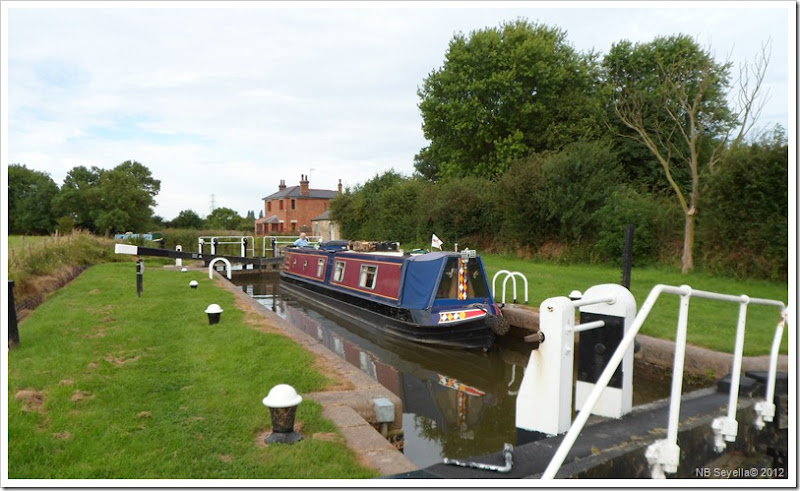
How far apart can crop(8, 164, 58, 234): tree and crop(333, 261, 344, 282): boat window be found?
28.9m

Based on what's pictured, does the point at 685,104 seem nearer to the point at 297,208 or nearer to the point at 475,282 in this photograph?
the point at 475,282

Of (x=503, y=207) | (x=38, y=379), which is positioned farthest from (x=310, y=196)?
(x=38, y=379)

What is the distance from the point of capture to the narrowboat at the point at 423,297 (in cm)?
857

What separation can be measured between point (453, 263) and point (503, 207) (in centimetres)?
926

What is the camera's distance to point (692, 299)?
8883mm

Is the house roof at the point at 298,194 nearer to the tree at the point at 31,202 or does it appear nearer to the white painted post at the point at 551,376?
the tree at the point at 31,202

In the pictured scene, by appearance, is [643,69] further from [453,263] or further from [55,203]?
[55,203]

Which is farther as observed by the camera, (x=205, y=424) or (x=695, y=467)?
(x=205, y=424)

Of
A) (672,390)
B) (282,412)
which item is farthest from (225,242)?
(672,390)

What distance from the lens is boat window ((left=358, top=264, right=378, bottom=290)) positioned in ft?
36.3

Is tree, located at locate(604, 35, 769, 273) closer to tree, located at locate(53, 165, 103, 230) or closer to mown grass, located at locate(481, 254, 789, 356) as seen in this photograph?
mown grass, located at locate(481, 254, 789, 356)

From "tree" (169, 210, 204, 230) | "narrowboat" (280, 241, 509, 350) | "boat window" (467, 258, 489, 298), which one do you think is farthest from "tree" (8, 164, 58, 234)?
"boat window" (467, 258, 489, 298)

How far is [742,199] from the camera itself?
10414mm

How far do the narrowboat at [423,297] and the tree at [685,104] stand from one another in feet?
20.4
